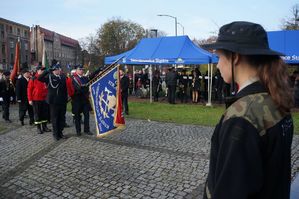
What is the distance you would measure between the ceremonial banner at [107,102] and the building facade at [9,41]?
73.3 m

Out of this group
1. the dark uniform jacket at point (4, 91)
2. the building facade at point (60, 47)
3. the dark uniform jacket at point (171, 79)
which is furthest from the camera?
the building facade at point (60, 47)

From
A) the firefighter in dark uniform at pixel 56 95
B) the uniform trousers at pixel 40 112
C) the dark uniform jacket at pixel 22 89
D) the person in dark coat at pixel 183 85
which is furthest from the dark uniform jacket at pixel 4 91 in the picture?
the person in dark coat at pixel 183 85

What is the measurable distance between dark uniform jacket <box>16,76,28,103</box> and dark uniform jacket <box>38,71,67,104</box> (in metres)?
3.08

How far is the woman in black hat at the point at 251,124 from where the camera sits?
1.51m

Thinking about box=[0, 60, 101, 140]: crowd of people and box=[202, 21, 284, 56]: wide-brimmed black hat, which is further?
box=[0, 60, 101, 140]: crowd of people

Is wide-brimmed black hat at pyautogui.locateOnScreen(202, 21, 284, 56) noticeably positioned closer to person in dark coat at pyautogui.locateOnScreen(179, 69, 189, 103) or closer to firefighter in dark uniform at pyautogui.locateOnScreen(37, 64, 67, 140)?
firefighter in dark uniform at pyautogui.locateOnScreen(37, 64, 67, 140)

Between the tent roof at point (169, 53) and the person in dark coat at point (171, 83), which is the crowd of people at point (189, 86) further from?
the tent roof at point (169, 53)

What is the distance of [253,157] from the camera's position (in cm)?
150

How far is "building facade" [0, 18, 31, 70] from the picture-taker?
7960 cm

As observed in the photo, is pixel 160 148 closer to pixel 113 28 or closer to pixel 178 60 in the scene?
pixel 178 60

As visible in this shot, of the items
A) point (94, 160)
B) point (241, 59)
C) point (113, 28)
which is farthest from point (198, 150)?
point (113, 28)

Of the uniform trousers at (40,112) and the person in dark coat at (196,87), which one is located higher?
the person in dark coat at (196,87)

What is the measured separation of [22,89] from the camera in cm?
1223

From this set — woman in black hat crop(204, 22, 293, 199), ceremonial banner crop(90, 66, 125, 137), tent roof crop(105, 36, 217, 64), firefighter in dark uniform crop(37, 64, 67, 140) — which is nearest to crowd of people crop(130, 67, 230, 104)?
tent roof crop(105, 36, 217, 64)
